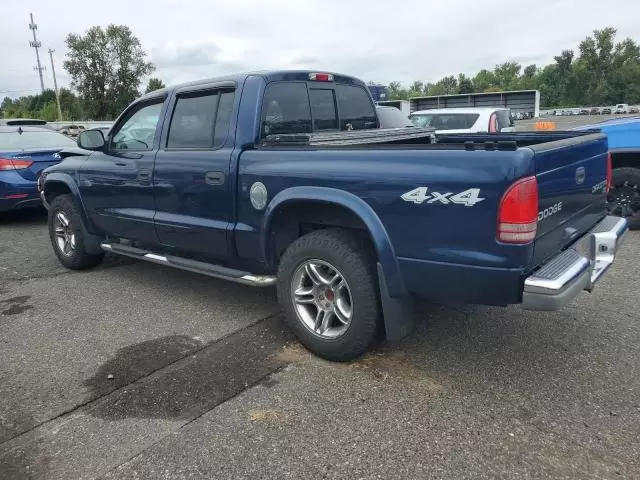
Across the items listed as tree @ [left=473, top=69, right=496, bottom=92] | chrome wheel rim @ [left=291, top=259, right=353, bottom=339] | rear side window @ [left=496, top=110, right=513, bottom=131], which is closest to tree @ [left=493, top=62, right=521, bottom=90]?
tree @ [left=473, top=69, right=496, bottom=92]

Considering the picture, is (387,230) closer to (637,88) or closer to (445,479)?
(445,479)

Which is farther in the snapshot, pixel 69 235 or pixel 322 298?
pixel 69 235

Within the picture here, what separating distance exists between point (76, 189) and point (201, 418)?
11.1 ft

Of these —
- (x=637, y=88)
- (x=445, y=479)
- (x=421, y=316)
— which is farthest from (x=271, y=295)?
(x=637, y=88)

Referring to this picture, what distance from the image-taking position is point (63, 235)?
589cm

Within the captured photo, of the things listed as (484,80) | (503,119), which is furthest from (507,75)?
(503,119)

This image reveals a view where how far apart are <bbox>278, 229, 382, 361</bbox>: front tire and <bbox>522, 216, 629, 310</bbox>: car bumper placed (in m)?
0.93

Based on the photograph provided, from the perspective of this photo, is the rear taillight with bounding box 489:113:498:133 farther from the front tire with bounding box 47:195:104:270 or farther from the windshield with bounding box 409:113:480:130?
the front tire with bounding box 47:195:104:270

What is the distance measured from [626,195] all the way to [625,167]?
0.34 meters

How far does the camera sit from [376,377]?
10.9ft

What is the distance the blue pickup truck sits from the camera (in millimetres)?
2754

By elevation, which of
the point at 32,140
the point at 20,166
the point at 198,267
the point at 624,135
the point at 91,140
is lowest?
the point at 198,267

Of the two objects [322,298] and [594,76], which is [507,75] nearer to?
[594,76]

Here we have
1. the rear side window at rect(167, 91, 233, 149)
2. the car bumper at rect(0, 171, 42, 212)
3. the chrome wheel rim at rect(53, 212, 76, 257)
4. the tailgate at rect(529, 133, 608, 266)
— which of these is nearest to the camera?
the tailgate at rect(529, 133, 608, 266)
